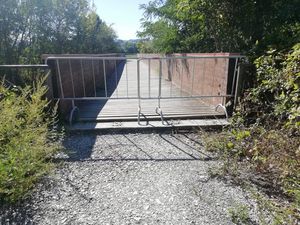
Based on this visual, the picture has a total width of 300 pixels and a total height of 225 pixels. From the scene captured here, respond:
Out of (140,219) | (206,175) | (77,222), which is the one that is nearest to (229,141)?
(206,175)

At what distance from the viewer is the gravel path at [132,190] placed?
2.34 m

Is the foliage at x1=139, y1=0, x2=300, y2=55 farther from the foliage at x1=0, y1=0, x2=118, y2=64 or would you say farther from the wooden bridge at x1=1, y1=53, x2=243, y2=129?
the foliage at x1=0, y1=0, x2=118, y2=64

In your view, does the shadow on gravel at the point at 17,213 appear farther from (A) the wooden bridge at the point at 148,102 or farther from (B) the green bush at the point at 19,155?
(A) the wooden bridge at the point at 148,102

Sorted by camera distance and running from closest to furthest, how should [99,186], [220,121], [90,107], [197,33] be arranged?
[99,186]
[220,121]
[90,107]
[197,33]

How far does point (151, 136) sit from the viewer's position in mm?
4344

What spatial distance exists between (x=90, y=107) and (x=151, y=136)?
2227mm

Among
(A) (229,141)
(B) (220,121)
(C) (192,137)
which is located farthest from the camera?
(B) (220,121)

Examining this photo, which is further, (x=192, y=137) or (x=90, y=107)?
(x=90, y=107)

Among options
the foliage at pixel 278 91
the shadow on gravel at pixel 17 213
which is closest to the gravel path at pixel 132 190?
the shadow on gravel at pixel 17 213

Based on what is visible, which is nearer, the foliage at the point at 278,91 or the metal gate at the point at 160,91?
the foliage at the point at 278,91

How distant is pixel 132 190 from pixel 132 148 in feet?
3.75

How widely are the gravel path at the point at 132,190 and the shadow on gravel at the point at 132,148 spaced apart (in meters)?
0.01

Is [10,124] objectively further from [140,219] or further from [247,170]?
[247,170]

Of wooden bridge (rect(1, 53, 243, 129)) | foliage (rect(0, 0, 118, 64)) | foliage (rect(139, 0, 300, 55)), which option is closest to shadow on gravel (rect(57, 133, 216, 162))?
wooden bridge (rect(1, 53, 243, 129))
